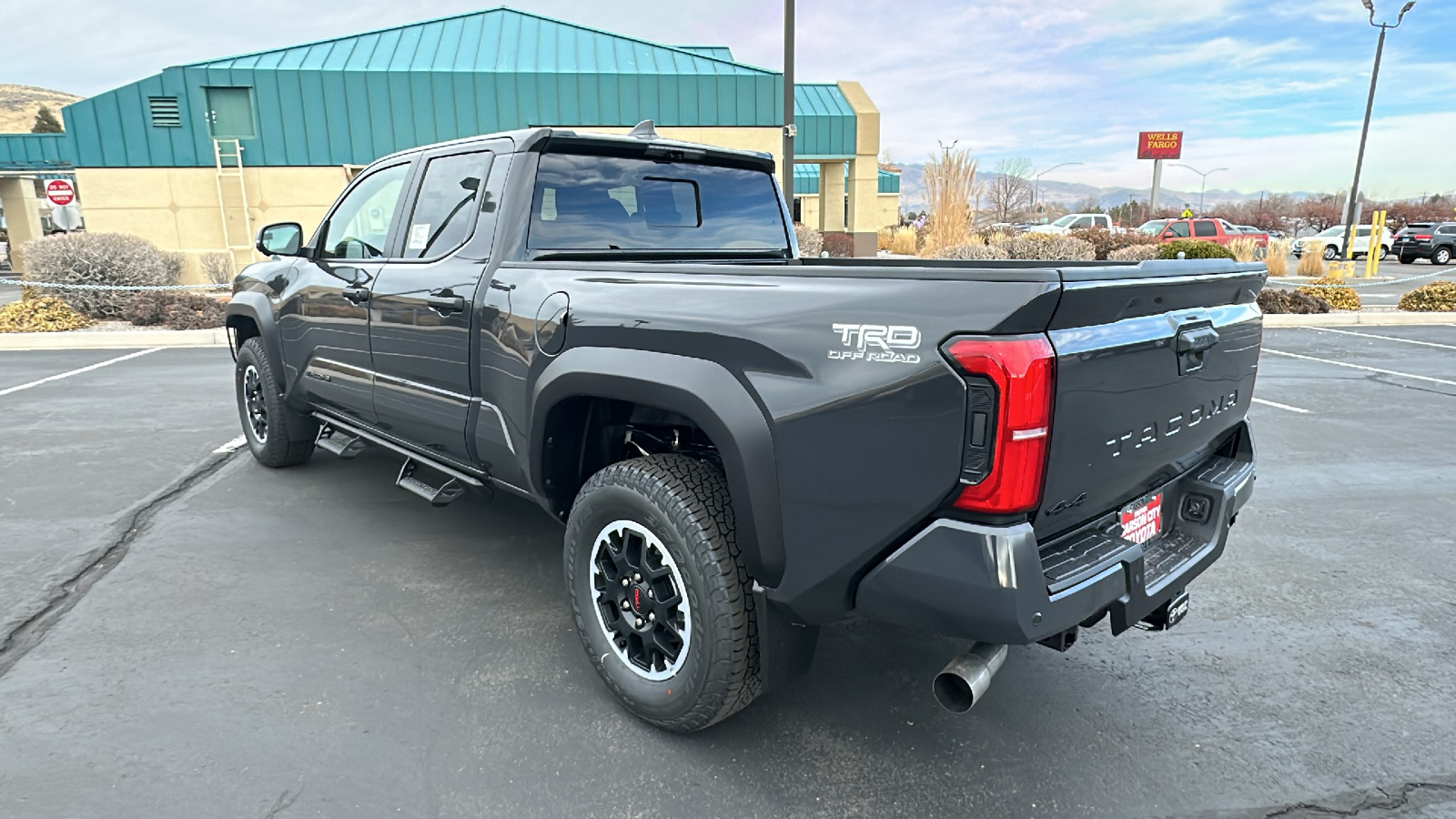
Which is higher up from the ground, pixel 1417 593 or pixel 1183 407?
pixel 1183 407

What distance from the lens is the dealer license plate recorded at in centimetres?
243

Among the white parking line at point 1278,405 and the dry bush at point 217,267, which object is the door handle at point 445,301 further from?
the dry bush at point 217,267

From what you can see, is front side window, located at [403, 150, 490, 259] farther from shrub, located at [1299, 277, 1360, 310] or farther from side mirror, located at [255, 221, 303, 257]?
shrub, located at [1299, 277, 1360, 310]

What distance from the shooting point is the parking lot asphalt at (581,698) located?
2.39 metres

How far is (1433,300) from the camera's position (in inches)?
603

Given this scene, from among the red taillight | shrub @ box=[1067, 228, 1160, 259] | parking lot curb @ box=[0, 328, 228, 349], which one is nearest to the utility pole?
parking lot curb @ box=[0, 328, 228, 349]

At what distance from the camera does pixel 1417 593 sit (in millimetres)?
3742

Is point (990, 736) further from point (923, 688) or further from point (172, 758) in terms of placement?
point (172, 758)

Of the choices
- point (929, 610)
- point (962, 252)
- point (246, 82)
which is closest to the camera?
point (929, 610)

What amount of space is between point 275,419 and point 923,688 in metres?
4.27

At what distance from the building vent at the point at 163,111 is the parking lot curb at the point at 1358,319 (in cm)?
2176

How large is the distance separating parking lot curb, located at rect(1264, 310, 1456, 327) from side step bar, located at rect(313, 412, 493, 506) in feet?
47.4

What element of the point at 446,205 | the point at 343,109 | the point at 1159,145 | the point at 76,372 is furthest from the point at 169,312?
the point at 1159,145

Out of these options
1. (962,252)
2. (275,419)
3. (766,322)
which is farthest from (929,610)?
(962,252)
